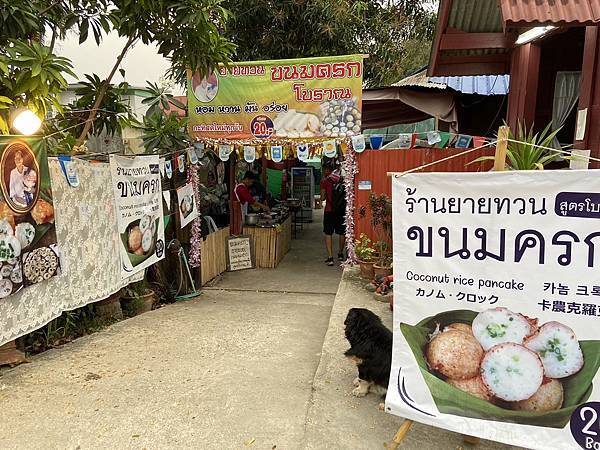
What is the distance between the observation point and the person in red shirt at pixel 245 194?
9188mm

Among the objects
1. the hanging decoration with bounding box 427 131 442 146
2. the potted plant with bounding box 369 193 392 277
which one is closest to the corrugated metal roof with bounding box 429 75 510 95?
the hanging decoration with bounding box 427 131 442 146

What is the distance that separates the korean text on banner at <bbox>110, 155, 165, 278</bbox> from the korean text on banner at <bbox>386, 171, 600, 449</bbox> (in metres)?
4.14

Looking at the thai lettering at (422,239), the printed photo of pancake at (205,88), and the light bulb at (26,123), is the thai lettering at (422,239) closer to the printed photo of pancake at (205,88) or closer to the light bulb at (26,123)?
the light bulb at (26,123)

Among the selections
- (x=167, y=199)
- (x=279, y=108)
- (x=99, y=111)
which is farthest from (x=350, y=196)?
(x=99, y=111)

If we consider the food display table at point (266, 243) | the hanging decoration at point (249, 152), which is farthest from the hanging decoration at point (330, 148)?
the food display table at point (266, 243)

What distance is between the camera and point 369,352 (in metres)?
3.38

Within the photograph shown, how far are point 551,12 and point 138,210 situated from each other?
505cm

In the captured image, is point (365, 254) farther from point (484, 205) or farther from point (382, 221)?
point (484, 205)

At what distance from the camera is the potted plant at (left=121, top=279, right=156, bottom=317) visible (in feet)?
20.4

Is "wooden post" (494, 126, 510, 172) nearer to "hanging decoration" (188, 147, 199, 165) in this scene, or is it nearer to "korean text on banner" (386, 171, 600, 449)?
"korean text on banner" (386, 171, 600, 449)

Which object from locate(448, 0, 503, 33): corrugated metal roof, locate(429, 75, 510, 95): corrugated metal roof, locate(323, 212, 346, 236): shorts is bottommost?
locate(323, 212, 346, 236): shorts

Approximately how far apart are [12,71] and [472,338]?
182 inches

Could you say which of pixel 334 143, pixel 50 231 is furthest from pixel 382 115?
pixel 50 231

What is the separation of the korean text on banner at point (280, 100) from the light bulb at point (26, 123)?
150 inches
